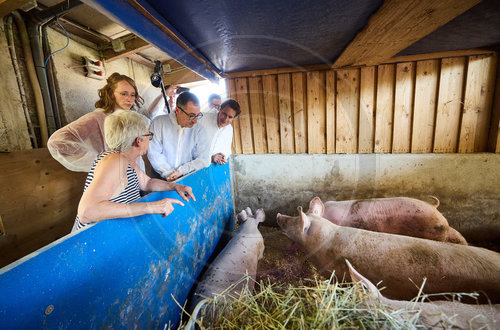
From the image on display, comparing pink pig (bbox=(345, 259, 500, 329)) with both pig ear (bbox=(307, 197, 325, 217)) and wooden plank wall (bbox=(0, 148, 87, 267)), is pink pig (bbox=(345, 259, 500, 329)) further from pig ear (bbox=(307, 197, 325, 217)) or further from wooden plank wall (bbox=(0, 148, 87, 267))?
wooden plank wall (bbox=(0, 148, 87, 267))

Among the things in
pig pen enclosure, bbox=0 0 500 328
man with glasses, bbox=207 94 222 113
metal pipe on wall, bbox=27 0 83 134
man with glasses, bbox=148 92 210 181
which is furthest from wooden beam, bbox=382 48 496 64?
metal pipe on wall, bbox=27 0 83 134

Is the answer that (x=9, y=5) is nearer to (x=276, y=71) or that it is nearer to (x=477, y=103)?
(x=276, y=71)

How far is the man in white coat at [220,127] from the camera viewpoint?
10.4 ft

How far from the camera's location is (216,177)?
3.29 metres

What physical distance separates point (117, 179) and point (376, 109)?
13.0ft

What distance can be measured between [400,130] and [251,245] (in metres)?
3.25

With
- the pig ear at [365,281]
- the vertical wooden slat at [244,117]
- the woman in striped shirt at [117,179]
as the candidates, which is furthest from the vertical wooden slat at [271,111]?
the pig ear at [365,281]

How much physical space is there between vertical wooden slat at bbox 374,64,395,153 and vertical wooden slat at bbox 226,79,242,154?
2621 millimetres

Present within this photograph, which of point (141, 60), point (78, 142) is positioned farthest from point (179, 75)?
point (78, 142)

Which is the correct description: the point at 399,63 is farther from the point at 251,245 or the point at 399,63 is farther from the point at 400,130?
the point at 251,245

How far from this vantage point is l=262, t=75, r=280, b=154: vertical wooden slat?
379 cm

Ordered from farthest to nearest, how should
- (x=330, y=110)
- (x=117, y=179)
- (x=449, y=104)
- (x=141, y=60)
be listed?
(x=141, y=60)
(x=330, y=110)
(x=449, y=104)
(x=117, y=179)

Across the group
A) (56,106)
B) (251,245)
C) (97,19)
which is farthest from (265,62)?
(56,106)

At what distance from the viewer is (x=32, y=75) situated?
2.64 metres
